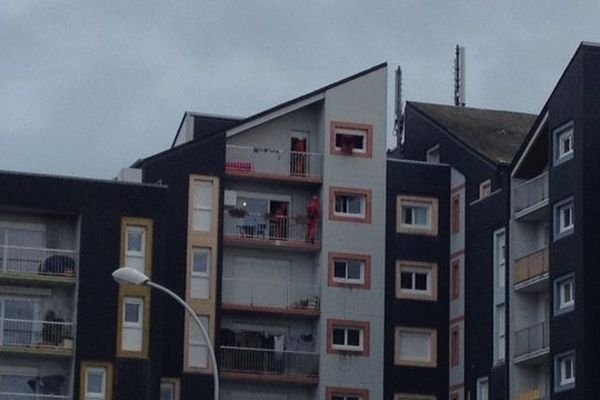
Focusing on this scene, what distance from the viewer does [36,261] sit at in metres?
77.1

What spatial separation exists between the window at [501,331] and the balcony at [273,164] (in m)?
9.70

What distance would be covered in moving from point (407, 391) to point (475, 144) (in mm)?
10271

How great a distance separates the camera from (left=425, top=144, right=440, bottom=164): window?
85.1 meters

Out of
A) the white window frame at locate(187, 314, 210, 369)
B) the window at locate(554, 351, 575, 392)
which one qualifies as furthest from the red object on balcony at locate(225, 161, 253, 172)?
the window at locate(554, 351, 575, 392)

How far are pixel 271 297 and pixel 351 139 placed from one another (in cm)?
715

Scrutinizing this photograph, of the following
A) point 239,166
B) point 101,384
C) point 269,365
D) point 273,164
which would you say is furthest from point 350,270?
point 101,384

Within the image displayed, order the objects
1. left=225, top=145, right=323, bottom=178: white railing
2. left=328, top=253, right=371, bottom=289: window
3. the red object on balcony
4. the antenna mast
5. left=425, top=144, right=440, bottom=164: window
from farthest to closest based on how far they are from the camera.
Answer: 1. the antenna mast
2. left=425, top=144, right=440, bottom=164: window
3. left=328, top=253, right=371, bottom=289: window
4. left=225, top=145, right=323, bottom=178: white railing
5. the red object on balcony

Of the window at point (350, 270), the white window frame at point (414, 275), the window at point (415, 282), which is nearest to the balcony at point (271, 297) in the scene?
the window at point (350, 270)

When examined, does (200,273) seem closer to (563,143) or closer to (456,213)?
(456,213)

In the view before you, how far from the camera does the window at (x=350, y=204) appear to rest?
81.9 m

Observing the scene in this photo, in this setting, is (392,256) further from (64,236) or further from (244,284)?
(64,236)

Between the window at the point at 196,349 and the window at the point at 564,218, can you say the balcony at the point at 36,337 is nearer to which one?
the window at the point at 196,349

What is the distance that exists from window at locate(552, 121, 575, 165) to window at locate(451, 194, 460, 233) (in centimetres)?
1071

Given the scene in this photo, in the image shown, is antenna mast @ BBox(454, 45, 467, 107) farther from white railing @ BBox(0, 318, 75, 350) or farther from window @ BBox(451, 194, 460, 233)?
white railing @ BBox(0, 318, 75, 350)
